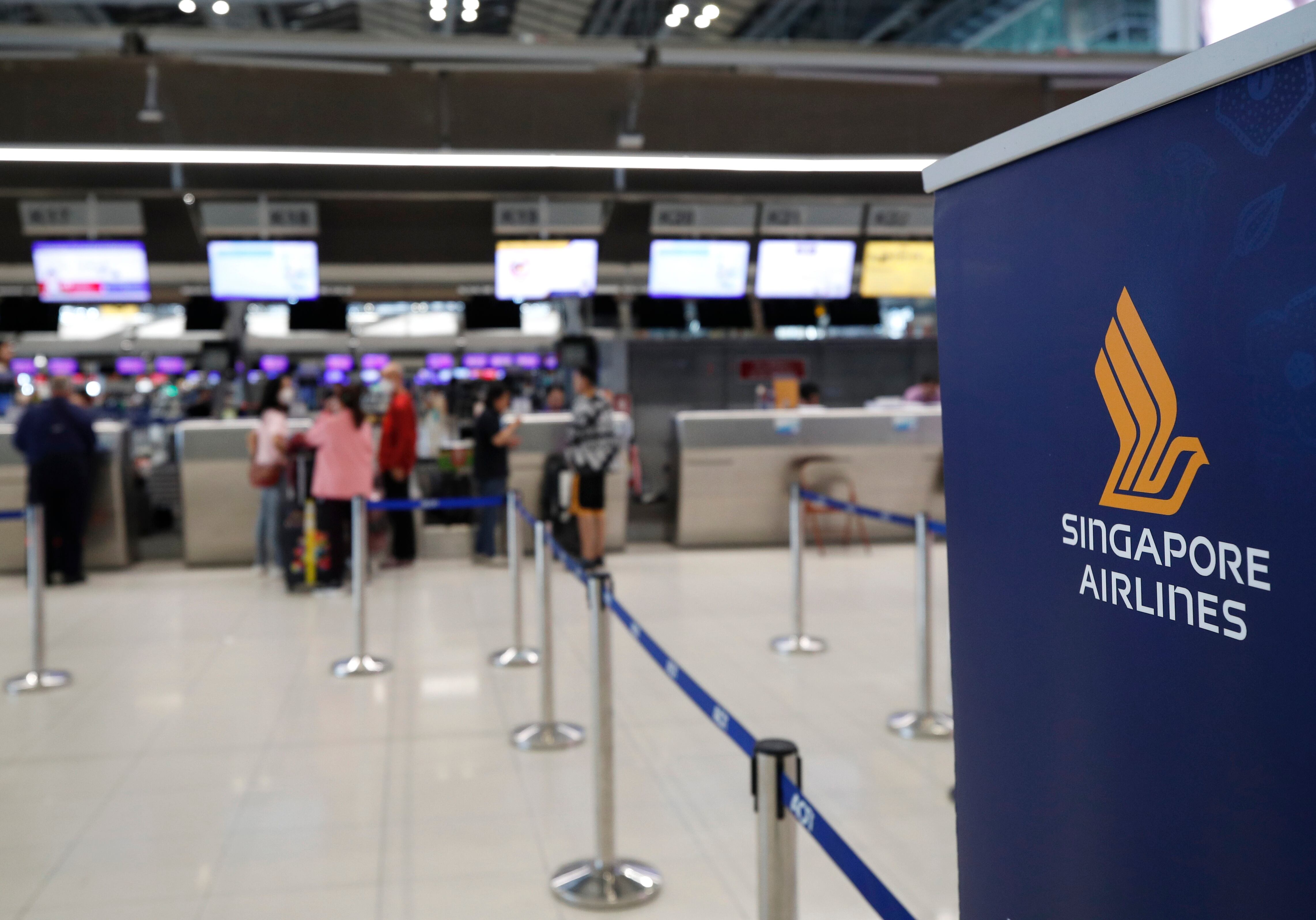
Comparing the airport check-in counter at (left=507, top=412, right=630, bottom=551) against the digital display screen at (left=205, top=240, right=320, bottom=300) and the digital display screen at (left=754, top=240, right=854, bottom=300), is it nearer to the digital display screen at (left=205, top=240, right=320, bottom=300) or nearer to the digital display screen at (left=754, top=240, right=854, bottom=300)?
the digital display screen at (left=754, top=240, right=854, bottom=300)

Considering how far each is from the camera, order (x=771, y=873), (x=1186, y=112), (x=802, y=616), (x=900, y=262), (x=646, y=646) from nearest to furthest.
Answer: (x=1186, y=112) < (x=771, y=873) < (x=646, y=646) < (x=802, y=616) < (x=900, y=262)

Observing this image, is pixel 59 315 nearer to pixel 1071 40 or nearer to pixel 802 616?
pixel 802 616

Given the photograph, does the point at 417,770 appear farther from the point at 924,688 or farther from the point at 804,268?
the point at 804,268

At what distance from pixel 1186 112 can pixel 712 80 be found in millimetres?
7679

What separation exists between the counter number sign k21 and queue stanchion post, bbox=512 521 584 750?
3527 mm

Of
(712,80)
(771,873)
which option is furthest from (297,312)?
(771,873)

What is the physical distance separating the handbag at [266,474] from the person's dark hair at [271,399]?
416mm

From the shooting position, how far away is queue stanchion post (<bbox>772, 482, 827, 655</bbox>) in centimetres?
623

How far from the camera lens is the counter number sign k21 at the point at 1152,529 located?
1010 mm

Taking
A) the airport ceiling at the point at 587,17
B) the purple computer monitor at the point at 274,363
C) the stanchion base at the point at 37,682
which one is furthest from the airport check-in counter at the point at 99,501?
the purple computer monitor at the point at 274,363

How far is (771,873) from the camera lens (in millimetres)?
1680

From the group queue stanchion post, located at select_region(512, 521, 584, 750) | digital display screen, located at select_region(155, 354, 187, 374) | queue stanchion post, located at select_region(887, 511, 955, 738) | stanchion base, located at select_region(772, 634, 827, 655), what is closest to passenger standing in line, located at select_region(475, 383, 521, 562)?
stanchion base, located at select_region(772, 634, 827, 655)

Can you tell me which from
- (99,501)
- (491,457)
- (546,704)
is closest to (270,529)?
(99,501)

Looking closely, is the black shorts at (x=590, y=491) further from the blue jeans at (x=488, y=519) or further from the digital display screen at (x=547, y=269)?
the digital display screen at (x=547, y=269)
